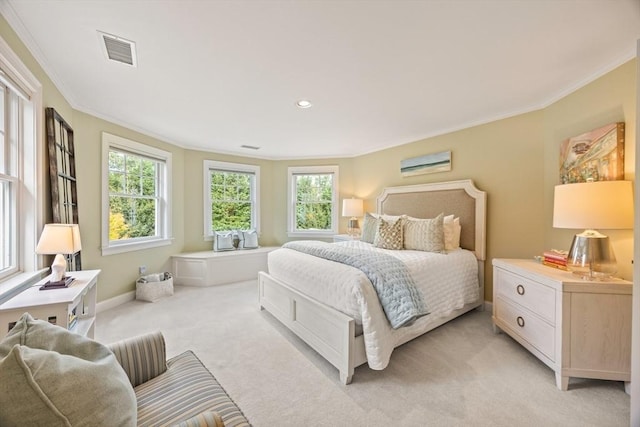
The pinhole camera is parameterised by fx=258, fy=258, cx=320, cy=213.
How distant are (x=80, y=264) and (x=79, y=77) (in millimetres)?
1899

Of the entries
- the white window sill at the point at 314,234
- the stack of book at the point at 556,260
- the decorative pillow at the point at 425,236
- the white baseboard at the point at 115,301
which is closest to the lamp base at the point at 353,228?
the white window sill at the point at 314,234

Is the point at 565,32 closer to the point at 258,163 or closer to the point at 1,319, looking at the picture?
the point at 1,319

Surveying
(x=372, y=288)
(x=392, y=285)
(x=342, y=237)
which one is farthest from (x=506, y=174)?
(x=342, y=237)

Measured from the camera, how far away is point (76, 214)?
8.98 feet

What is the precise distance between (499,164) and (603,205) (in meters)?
→ 1.47

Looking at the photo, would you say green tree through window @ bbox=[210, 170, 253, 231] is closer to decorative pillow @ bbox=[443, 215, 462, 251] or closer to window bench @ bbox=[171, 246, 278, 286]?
window bench @ bbox=[171, 246, 278, 286]

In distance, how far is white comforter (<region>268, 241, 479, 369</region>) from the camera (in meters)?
1.87

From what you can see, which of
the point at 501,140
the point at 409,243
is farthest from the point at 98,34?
the point at 501,140

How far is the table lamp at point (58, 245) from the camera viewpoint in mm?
1766

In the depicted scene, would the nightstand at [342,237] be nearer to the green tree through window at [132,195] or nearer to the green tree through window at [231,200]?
the green tree through window at [231,200]

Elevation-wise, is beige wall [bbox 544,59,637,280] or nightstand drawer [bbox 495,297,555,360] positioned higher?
beige wall [bbox 544,59,637,280]

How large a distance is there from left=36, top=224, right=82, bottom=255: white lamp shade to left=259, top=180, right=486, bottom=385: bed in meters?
1.74

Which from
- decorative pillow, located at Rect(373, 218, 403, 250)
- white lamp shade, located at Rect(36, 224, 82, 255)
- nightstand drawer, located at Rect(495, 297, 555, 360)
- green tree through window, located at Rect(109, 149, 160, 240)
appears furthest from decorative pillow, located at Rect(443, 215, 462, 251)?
green tree through window, located at Rect(109, 149, 160, 240)

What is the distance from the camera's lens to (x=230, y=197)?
5.09 meters
